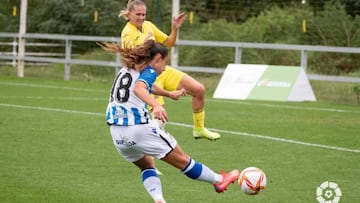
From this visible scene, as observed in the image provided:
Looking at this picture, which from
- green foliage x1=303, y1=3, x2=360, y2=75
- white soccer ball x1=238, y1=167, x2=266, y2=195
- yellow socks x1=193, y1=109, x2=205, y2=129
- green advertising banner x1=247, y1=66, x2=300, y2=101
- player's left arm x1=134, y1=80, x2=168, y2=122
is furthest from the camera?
green foliage x1=303, y1=3, x2=360, y2=75

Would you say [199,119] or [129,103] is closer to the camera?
[129,103]

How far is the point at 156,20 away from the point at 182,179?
58.2ft

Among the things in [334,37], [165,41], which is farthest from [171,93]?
[334,37]

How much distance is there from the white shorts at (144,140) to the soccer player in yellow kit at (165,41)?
8.90 feet

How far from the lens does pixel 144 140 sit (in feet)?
23.4

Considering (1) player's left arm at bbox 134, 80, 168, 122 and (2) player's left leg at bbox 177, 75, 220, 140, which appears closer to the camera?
(1) player's left arm at bbox 134, 80, 168, 122

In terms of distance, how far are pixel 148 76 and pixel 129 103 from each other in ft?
0.87

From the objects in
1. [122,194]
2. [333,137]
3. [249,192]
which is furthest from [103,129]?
[249,192]

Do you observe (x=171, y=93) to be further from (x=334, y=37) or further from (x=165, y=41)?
(x=334, y=37)

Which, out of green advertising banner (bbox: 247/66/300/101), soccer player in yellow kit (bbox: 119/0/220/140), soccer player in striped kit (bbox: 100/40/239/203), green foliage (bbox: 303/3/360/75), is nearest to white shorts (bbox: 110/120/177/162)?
soccer player in striped kit (bbox: 100/40/239/203)

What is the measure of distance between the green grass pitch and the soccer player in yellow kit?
2.11 feet

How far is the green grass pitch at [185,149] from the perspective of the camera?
8719 mm

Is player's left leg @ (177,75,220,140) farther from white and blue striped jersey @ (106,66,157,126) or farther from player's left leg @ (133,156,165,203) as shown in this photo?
white and blue striped jersey @ (106,66,157,126)

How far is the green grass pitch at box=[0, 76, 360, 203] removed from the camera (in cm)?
872
